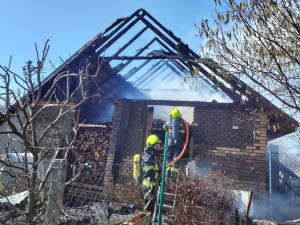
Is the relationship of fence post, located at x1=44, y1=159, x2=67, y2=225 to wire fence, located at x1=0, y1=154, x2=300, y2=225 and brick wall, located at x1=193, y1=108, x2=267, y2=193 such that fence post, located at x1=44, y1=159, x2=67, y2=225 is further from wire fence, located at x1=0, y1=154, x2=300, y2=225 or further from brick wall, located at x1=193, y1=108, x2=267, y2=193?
brick wall, located at x1=193, y1=108, x2=267, y2=193

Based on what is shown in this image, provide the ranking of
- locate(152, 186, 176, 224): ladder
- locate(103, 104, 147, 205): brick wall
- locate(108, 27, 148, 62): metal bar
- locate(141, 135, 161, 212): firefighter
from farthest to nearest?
locate(108, 27, 148, 62): metal bar < locate(103, 104, 147, 205): brick wall < locate(141, 135, 161, 212): firefighter < locate(152, 186, 176, 224): ladder

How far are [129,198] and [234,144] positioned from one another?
131 inches

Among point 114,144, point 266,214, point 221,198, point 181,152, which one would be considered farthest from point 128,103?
point 266,214

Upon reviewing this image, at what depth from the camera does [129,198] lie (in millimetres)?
6473

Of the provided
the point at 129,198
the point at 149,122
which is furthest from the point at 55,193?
the point at 149,122

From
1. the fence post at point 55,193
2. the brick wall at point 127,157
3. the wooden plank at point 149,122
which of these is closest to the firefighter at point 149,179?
the brick wall at point 127,157

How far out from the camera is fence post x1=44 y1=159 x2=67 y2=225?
7.85ft

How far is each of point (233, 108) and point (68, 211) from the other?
5284mm

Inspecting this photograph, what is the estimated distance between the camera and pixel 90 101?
7.87m

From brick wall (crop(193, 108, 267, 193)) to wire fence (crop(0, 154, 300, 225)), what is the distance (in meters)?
0.07

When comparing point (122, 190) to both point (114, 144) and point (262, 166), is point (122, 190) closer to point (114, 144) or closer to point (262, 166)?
point (114, 144)

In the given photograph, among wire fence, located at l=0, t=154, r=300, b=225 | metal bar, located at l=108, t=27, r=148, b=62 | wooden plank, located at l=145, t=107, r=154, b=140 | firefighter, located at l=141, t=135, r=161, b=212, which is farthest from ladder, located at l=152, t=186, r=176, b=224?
metal bar, located at l=108, t=27, r=148, b=62

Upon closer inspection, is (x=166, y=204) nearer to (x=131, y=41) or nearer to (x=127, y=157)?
(x=127, y=157)

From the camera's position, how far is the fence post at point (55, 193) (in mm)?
2393
